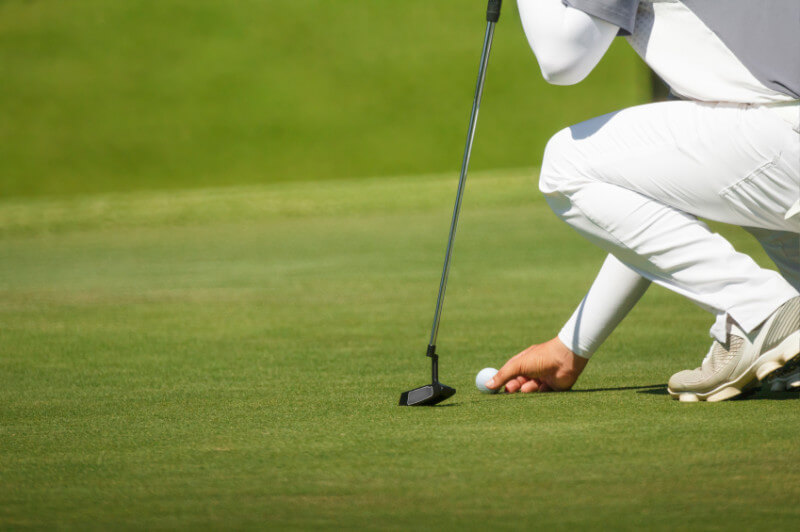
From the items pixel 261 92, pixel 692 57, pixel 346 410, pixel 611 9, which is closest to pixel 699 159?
pixel 692 57

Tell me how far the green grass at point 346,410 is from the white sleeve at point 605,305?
0.38 feet

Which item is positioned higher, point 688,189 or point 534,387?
point 688,189

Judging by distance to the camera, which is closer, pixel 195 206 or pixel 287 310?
pixel 287 310

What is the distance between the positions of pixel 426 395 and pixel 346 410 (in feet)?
0.53

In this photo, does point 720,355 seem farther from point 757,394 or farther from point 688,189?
point 688,189

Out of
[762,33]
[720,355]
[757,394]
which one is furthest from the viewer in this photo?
[757,394]

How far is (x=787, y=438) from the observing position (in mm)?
1739

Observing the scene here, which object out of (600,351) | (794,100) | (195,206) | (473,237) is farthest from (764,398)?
(195,206)

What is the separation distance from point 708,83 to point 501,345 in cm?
120

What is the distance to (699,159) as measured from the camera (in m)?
2.03

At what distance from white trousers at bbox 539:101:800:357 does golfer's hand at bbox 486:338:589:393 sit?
0.26m

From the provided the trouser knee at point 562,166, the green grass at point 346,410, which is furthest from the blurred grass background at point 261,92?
the trouser knee at point 562,166

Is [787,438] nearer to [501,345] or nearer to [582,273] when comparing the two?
[501,345]

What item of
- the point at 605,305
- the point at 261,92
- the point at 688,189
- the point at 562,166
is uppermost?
the point at 261,92
